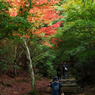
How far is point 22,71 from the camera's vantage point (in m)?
16.4

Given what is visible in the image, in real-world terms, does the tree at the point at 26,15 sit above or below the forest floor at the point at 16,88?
above

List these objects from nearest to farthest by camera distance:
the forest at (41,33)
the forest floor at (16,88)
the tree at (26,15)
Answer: the tree at (26,15), the forest at (41,33), the forest floor at (16,88)

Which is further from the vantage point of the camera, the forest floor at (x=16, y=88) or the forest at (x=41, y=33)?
the forest floor at (x=16, y=88)

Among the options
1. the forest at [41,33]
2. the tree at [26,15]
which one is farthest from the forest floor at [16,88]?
the tree at [26,15]

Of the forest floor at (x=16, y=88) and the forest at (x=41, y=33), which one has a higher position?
the forest at (x=41, y=33)

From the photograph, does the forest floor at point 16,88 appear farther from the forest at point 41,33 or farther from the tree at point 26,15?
the tree at point 26,15

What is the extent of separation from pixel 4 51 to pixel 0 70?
2738 mm

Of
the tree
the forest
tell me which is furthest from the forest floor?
the tree

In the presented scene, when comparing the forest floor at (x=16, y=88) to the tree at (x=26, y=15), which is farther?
the forest floor at (x=16, y=88)

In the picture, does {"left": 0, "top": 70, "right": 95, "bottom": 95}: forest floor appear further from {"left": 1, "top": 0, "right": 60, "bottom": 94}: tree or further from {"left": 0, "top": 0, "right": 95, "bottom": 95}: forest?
{"left": 1, "top": 0, "right": 60, "bottom": 94}: tree

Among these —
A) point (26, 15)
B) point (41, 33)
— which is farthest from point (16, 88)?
point (26, 15)

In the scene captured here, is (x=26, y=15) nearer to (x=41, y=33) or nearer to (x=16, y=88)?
(x=41, y=33)

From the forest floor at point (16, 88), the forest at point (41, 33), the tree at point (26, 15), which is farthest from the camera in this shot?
the forest floor at point (16, 88)

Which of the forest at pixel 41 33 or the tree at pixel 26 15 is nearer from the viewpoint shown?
the tree at pixel 26 15
